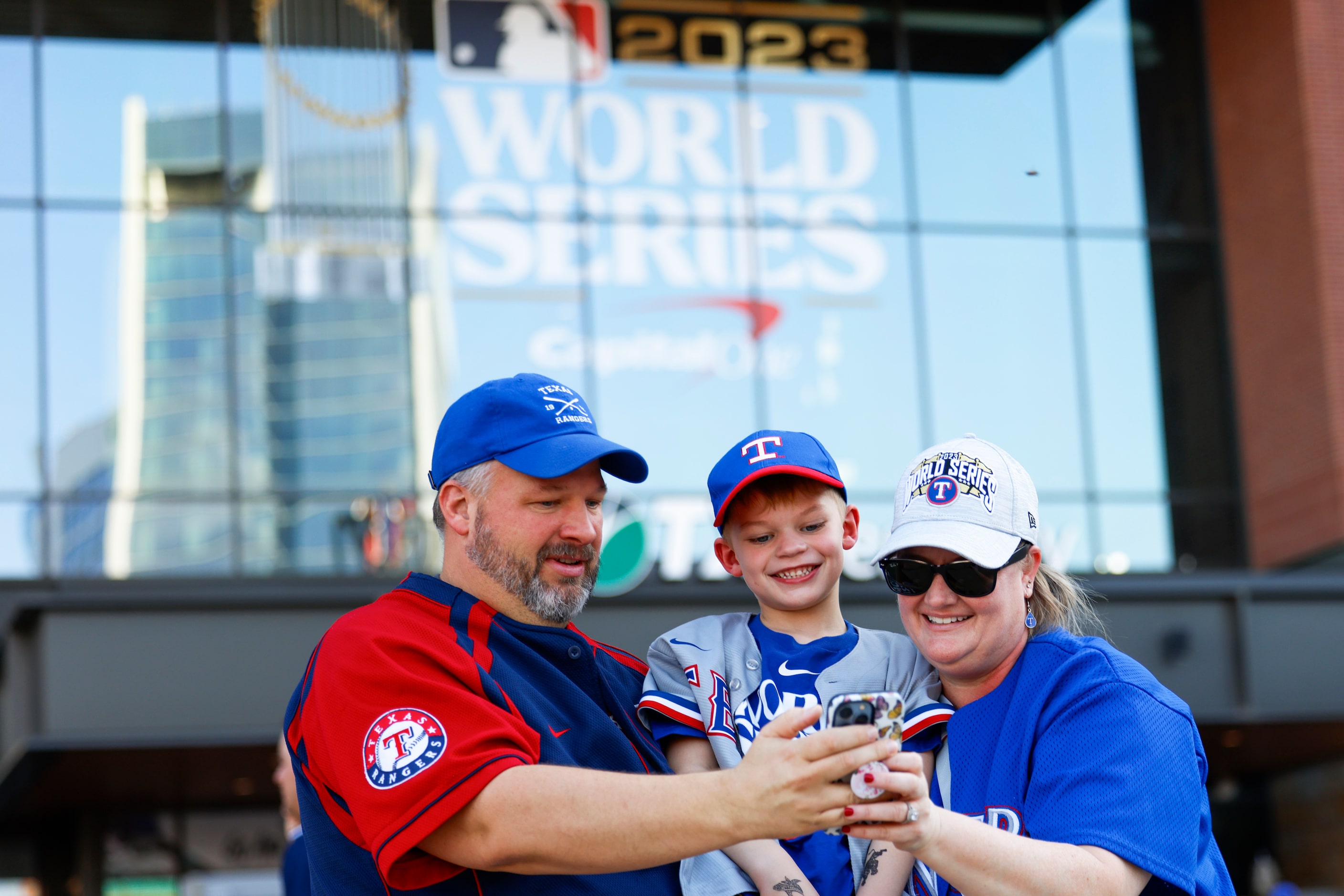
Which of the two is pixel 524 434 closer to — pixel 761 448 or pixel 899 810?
pixel 761 448

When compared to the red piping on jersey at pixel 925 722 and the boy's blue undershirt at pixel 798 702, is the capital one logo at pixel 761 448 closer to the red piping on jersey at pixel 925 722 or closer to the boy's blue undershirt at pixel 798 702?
the boy's blue undershirt at pixel 798 702

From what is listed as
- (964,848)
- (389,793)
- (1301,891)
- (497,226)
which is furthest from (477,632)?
(1301,891)

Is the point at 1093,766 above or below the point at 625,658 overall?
below

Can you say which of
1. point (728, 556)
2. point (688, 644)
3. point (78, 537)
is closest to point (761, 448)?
point (728, 556)

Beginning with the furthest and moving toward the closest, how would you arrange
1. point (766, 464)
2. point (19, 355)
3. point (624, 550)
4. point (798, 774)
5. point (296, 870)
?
point (19, 355)
point (624, 550)
point (296, 870)
point (766, 464)
point (798, 774)

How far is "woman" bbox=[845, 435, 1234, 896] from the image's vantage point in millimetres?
2432

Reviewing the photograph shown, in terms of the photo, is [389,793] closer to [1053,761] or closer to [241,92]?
[1053,761]

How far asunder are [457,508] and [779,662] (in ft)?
2.73

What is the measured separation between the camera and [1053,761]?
2.69 m

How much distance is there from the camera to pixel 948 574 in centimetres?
291

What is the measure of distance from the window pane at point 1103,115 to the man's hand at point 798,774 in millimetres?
16826

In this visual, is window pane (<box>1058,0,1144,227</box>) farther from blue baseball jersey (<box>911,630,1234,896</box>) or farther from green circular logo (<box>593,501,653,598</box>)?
blue baseball jersey (<box>911,630,1234,896</box>)

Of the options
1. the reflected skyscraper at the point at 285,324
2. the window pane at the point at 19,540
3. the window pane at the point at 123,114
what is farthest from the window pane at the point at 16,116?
the window pane at the point at 19,540

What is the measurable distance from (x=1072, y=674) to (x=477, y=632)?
1182mm
